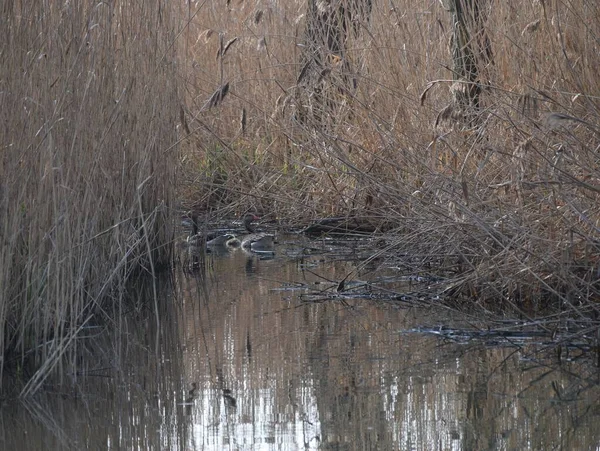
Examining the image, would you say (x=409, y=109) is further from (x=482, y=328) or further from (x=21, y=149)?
(x=21, y=149)

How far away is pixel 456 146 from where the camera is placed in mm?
4688

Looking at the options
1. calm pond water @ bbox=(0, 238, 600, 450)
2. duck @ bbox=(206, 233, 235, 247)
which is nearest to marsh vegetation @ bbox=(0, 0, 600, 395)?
calm pond water @ bbox=(0, 238, 600, 450)

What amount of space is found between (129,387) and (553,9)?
7.74 ft

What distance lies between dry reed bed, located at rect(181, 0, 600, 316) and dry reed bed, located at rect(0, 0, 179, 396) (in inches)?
25.5

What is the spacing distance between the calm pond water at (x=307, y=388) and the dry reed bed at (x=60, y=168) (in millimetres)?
201

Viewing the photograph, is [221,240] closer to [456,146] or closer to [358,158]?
[358,158]

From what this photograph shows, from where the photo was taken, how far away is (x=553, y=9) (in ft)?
14.2

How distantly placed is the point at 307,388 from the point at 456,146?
6.51ft

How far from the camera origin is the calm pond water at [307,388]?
262cm

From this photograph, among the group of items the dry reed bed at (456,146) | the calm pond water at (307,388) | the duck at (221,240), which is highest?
the dry reed bed at (456,146)

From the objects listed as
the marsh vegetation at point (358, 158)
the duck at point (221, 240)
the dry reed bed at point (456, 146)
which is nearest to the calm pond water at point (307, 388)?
the marsh vegetation at point (358, 158)

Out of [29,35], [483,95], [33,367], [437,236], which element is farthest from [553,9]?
[33,367]

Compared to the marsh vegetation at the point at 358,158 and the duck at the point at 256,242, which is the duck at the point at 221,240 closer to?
the duck at the point at 256,242

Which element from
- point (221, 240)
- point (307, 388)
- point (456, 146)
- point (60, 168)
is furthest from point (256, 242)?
point (307, 388)
